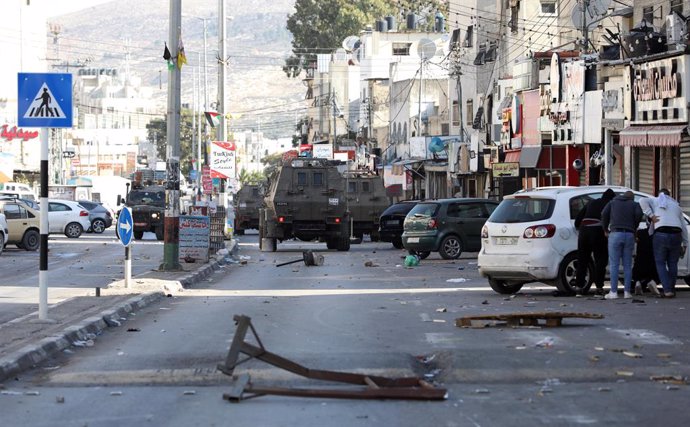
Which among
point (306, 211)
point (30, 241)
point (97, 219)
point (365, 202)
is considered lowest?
point (30, 241)

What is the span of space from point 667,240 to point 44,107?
10169mm

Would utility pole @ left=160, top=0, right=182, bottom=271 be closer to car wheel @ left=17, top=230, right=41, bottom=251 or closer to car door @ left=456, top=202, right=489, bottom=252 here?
car door @ left=456, top=202, right=489, bottom=252

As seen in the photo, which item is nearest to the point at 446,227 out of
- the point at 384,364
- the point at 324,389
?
the point at 384,364

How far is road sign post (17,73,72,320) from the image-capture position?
15.5m

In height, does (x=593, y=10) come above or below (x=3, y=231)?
above

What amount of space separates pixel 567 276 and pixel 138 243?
29.5 meters

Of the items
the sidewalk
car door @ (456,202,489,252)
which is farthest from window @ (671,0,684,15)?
the sidewalk

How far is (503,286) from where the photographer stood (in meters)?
21.8

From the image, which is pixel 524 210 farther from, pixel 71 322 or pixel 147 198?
pixel 147 198

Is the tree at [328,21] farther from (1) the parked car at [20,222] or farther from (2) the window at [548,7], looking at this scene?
(1) the parked car at [20,222]

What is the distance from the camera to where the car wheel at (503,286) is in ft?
71.4

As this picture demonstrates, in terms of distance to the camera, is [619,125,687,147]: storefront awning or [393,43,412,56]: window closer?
[619,125,687,147]: storefront awning

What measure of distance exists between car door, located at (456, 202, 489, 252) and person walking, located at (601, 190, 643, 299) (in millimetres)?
14379

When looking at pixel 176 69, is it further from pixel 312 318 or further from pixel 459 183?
pixel 459 183
